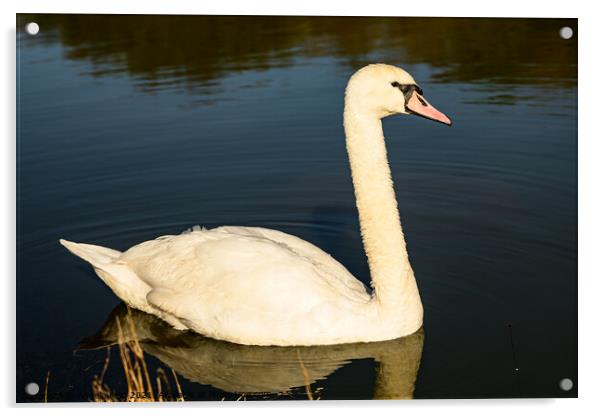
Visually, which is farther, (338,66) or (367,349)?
(338,66)

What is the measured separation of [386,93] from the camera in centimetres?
805

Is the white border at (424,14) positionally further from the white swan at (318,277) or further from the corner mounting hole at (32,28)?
the white swan at (318,277)

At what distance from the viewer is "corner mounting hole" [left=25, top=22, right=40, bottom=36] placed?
8.27 metres

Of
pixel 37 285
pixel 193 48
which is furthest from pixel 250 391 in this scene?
pixel 193 48

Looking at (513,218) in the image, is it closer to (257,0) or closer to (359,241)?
(359,241)

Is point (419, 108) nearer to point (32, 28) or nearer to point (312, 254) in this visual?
point (312, 254)

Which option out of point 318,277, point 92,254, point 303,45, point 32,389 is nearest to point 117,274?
point 92,254

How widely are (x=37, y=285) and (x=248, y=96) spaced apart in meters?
2.32

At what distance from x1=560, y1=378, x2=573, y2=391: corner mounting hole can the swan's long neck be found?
1.01m

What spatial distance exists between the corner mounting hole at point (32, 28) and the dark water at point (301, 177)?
0.19 feet

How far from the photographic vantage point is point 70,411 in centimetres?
798

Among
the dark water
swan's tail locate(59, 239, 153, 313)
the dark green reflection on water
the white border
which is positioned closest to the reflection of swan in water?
the dark water

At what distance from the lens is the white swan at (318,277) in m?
8.12

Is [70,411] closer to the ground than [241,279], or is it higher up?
closer to the ground
